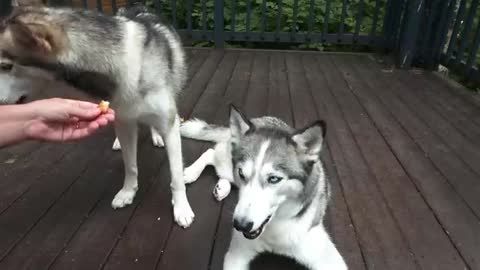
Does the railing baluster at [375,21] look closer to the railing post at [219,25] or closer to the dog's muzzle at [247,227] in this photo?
the railing post at [219,25]

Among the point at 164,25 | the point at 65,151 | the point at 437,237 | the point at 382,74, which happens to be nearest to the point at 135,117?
the point at 164,25

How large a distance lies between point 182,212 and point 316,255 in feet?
2.52

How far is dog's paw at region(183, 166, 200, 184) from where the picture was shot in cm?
252

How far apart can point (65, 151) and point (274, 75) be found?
2.53 metres

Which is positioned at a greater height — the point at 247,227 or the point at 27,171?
the point at 247,227

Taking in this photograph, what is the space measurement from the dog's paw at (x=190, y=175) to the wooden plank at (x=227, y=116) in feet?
0.89

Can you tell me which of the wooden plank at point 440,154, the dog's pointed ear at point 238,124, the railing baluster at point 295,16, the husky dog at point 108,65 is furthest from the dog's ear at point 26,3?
the railing baluster at point 295,16

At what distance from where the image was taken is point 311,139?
1.69 meters

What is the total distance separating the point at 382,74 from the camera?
4.87 meters

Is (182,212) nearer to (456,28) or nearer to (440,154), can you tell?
(440,154)

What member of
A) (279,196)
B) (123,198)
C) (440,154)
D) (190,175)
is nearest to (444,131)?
(440,154)

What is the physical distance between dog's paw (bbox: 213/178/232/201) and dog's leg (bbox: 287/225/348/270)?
0.68 metres

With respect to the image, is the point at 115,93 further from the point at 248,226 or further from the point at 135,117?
the point at 248,226

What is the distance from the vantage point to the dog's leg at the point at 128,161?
2.22 metres
